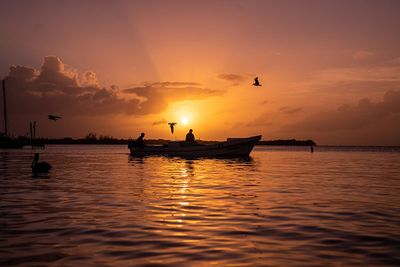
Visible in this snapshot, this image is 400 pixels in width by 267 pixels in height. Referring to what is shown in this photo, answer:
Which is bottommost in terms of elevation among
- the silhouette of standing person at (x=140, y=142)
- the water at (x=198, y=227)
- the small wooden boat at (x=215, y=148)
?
the water at (x=198, y=227)

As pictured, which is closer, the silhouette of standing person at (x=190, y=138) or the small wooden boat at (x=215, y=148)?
the small wooden boat at (x=215, y=148)

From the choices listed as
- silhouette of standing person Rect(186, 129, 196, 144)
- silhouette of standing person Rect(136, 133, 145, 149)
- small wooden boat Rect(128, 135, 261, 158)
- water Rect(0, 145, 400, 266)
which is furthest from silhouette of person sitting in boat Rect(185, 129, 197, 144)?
water Rect(0, 145, 400, 266)

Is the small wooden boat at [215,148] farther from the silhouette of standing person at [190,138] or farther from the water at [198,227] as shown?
the water at [198,227]

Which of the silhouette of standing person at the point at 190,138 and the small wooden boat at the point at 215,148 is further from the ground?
the silhouette of standing person at the point at 190,138

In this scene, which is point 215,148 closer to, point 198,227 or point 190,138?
point 190,138

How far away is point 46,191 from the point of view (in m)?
17.6

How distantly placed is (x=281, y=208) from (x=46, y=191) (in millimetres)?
10344

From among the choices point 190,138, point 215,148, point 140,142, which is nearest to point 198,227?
point 215,148

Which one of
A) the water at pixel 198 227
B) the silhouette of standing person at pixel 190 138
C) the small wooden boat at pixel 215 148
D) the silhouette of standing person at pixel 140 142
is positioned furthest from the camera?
Answer: the silhouette of standing person at pixel 140 142

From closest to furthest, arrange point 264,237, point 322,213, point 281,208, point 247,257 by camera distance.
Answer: point 247,257, point 264,237, point 322,213, point 281,208

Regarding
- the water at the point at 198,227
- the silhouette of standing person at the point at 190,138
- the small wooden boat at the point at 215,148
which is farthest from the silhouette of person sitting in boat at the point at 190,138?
the water at the point at 198,227

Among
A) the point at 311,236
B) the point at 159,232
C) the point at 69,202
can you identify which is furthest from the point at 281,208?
the point at 69,202

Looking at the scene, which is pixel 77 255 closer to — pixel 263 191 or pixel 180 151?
pixel 263 191

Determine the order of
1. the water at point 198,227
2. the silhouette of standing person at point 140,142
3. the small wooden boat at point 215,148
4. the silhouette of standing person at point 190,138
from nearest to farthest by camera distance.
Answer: the water at point 198,227 → the small wooden boat at point 215,148 → the silhouette of standing person at point 190,138 → the silhouette of standing person at point 140,142
